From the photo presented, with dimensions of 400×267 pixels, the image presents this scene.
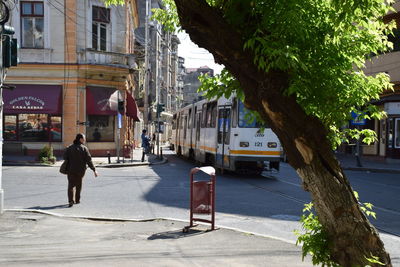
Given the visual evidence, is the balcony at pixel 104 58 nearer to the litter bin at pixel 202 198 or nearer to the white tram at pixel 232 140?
the white tram at pixel 232 140

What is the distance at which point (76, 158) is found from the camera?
11.8 metres

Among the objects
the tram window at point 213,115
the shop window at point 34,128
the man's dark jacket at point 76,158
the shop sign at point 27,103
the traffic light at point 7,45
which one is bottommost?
the man's dark jacket at point 76,158

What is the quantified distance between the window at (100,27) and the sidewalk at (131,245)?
20.8 meters

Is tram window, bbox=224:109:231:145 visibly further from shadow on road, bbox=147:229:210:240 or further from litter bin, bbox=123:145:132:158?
litter bin, bbox=123:145:132:158

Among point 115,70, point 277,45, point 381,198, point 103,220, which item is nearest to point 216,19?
point 277,45

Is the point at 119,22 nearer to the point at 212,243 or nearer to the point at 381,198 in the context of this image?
the point at 381,198

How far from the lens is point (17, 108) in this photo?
26.7 m

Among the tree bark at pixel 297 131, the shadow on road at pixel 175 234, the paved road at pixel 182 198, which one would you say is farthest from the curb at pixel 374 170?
the tree bark at pixel 297 131

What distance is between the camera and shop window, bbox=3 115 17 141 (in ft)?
90.9

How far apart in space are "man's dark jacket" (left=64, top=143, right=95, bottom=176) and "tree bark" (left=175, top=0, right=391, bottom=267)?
8.27 meters

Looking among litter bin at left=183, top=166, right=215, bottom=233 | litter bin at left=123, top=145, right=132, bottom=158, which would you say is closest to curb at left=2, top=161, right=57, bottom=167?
litter bin at left=123, top=145, right=132, bottom=158

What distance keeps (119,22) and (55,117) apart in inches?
276

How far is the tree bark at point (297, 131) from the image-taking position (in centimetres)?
396

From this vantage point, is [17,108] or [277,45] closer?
[277,45]
